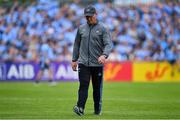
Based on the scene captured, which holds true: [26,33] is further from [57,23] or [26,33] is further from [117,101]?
[117,101]

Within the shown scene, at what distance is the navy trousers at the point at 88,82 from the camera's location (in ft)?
46.0

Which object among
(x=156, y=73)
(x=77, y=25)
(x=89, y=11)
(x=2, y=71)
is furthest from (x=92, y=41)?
(x=156, y=73)

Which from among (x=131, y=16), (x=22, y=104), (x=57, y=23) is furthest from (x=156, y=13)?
(x=22, y=104)

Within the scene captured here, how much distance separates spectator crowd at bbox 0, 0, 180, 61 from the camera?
33562 mm

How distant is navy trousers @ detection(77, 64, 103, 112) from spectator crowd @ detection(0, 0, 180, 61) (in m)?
18.0

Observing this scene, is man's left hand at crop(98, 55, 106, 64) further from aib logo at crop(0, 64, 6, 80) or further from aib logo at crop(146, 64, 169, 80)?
aib logo at crop(146, 64, 169, 80)

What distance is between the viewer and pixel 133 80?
115 ft

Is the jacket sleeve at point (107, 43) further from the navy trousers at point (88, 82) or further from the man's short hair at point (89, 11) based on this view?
the man's short hair at point (89, 11)

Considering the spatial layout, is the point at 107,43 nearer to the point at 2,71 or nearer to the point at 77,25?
the point at 2,71

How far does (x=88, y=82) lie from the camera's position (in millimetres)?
14133

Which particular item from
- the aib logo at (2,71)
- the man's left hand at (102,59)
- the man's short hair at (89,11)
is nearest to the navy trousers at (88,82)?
the man's left hand at (102,59)

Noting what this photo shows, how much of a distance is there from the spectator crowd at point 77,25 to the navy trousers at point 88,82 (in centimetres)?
1802

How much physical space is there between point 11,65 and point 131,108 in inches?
711

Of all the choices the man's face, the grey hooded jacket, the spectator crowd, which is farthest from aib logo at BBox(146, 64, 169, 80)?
the man's face
